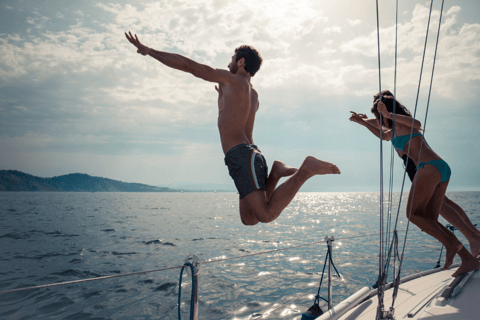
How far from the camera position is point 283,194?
247 cm

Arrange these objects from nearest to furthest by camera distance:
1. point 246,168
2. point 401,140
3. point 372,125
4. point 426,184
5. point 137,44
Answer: point 137,44 < point 246,168 < point 426,184 < point 401,140 < point 372,125

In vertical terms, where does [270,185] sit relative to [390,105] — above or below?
below

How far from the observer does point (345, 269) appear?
10.3 metres

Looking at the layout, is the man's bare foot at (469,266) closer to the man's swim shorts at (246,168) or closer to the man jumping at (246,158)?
the man jumping at (246,158)

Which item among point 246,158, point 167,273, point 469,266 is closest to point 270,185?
point 246,158

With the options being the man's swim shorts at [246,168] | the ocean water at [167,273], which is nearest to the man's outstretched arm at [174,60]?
the man's swim shorts at [246,168]

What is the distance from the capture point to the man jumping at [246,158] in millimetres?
2447

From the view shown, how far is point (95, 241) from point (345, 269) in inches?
508

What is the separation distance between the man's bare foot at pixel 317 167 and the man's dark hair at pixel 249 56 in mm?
1019

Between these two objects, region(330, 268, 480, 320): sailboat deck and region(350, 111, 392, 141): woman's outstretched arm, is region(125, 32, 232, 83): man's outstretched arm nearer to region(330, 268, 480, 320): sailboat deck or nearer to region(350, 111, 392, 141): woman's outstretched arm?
region(350, 111, 392, 141): woman's outstretched arm

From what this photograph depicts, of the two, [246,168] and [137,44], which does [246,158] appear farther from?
[137,44]

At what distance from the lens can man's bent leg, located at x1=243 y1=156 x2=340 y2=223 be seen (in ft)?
7.95

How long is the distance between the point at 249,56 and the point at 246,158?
3.22 ft

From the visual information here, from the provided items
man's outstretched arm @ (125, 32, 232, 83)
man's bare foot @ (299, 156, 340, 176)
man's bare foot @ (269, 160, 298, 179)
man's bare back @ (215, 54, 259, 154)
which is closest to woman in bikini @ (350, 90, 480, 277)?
man's bare foot @ (299, 156, 340, 176)
